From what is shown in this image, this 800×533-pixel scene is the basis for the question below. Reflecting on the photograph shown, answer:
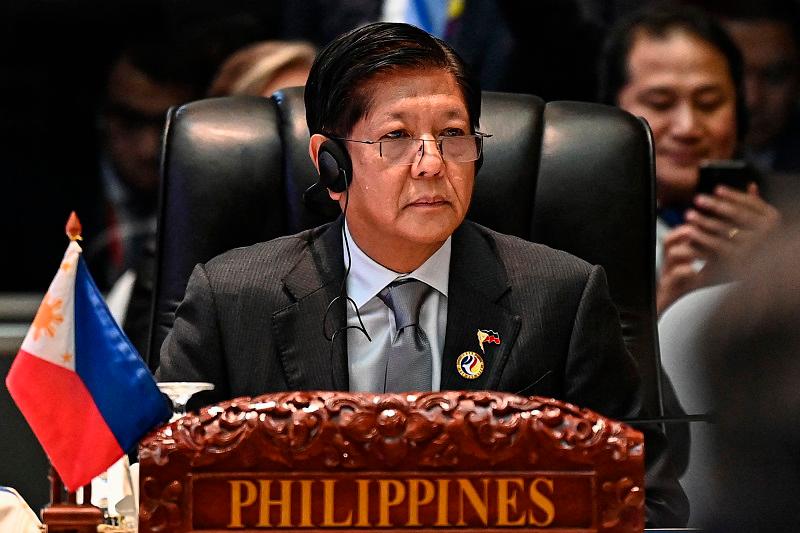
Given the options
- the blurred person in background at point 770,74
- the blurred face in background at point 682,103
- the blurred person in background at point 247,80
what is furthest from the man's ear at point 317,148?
the blurred person in background at point 770,74

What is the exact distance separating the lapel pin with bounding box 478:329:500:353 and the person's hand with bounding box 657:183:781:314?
0.89 m

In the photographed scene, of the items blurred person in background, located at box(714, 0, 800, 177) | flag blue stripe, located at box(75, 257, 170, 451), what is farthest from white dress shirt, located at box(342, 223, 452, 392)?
blurred person in background, located at box(714, 0, 800, 177)

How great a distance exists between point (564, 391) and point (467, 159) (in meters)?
0.34

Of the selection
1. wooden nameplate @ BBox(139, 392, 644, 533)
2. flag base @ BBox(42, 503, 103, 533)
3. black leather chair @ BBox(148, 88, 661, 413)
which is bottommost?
flag base @ BBox(42, 503, 103, 533)

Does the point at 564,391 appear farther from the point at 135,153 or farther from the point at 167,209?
the point at 135,153

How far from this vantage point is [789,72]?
371 centimetres

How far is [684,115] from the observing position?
119 inches

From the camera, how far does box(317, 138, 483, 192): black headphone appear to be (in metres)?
1.84

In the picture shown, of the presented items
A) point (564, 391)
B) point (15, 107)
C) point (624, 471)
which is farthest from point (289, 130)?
point (15, 107)

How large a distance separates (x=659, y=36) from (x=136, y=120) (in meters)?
1.40

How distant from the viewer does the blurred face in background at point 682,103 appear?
299 cm

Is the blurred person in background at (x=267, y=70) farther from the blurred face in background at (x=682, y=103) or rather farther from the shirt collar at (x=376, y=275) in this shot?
the shirt collar at (x=376, y=275)

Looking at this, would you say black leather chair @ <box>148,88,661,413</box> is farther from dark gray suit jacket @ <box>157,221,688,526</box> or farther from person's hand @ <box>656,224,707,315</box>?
person's hand @ <box>656,224,707,315</box>

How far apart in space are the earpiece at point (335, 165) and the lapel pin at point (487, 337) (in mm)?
269
